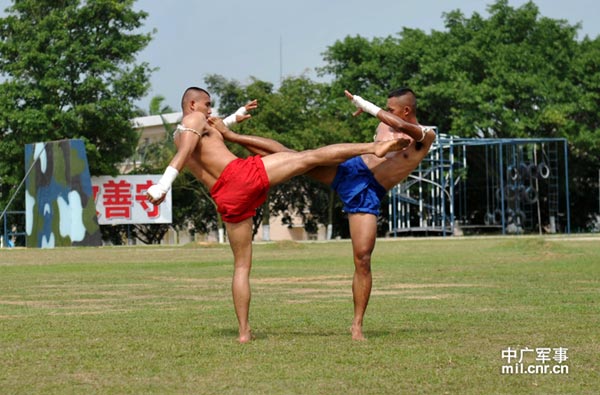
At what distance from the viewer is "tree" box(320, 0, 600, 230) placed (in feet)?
195

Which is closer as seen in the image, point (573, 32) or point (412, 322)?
point (412, 322)

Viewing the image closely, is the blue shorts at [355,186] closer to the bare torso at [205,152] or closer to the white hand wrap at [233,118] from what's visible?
the bare torso at [205,152]

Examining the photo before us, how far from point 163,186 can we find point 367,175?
181 cm

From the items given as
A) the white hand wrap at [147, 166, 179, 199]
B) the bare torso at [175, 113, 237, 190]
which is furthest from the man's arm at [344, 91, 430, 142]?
the white hand wrap at [147, 166, 179, 199]

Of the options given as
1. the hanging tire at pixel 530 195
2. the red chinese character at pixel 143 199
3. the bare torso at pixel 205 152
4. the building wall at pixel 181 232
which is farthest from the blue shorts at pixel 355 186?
the building wall at pixel 181 232

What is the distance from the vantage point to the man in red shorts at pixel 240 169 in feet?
31.9

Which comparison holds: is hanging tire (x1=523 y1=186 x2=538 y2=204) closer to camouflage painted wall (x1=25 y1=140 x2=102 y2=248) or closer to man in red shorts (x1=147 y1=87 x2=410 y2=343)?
camouflage painted wall (x1=25 y1=140 x2=102 y2=248)

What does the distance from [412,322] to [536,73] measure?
51206 millimetres

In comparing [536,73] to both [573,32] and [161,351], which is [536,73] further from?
[161,351]

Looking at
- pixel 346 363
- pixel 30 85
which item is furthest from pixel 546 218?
pixel 346 363

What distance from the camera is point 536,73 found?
60750 millimetres

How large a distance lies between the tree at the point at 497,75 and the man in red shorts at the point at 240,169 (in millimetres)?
49534

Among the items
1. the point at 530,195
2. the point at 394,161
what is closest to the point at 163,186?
the point at 394,161

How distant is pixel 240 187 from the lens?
979 centimetres
